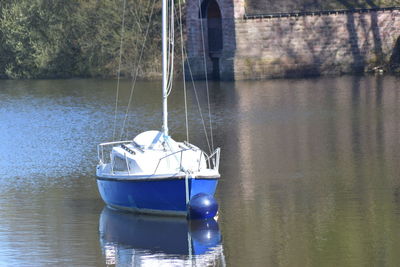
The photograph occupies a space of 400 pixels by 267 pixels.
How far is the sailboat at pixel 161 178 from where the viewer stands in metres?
22.3

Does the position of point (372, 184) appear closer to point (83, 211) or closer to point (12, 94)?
point (83, 211)

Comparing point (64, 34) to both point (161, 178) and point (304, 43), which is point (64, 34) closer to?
point (304, 43)

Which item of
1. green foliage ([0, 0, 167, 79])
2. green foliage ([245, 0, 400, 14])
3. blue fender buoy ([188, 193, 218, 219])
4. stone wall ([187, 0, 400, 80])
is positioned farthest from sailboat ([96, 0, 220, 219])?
green foliage ([0, 0, 167, 79])

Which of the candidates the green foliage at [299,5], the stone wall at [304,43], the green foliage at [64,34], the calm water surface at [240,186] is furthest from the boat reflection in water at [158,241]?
the green foliage at [64,34]

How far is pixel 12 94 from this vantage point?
55.1 metres

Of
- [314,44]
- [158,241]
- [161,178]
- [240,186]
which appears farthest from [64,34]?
[158,241]

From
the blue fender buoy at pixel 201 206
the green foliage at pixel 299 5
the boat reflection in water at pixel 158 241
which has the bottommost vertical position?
the boat reflection in water at pixel 158 241

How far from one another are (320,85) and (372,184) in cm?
2602

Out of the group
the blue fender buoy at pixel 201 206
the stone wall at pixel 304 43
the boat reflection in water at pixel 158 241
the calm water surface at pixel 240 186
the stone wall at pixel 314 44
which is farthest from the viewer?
the stone wall at pixel 314 44

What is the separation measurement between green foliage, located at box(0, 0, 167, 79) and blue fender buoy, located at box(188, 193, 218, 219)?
141ft

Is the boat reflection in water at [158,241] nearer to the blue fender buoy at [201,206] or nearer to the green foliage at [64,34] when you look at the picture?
the blue fender buoy at [201,206]

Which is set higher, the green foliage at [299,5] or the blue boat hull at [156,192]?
the green foliage at [299,5]

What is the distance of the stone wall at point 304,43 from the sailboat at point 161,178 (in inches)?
1291

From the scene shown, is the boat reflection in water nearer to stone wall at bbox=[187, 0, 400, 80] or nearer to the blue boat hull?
the blue boat hull
